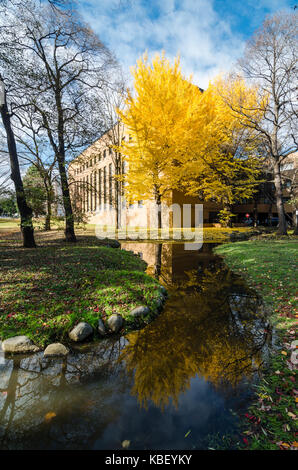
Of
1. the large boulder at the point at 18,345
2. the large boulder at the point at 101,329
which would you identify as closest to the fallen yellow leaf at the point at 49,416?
the large boulder at the point at 18,345

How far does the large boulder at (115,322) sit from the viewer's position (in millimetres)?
4168

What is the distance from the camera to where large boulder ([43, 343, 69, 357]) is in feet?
11.4

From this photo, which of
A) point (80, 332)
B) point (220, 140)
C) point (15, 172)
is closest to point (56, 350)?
point (80, 332)

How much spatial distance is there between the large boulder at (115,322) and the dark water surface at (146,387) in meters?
0.25

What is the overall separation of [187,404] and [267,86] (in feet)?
65.4

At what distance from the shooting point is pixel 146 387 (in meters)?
2.82

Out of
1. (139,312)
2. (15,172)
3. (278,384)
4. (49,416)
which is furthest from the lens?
(15,172)

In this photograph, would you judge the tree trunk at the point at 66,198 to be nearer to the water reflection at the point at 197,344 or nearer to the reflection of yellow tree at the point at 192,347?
the water reflection at the point at 197,344

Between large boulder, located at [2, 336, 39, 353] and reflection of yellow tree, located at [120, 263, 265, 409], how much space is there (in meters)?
1.54

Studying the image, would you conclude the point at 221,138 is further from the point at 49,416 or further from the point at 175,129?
the point at 49,416

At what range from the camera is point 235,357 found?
333cm

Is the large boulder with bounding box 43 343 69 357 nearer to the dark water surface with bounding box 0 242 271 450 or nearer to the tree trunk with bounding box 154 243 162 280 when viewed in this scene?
the dark water surface with bounding box 0 242 271 450

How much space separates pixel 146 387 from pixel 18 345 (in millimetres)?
2256
